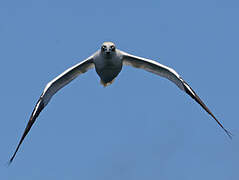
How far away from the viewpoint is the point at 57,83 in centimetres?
2370

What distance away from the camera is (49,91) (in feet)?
77.6

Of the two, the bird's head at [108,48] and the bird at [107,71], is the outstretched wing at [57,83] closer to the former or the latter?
the bird at [107,71]

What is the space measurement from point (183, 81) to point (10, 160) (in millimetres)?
9469

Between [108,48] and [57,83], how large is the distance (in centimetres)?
366

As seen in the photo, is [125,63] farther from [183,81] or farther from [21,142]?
[21,142]

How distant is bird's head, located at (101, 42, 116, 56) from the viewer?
2162 cm

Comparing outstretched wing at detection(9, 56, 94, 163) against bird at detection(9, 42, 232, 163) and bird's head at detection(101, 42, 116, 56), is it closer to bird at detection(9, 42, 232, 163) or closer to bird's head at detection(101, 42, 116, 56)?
bird at detection(9, 42, 232, 163)

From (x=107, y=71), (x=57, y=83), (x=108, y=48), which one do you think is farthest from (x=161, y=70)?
(x=57, y=83)

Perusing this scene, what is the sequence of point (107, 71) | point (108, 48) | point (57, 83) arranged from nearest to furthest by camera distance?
point (108, 48)
point (107, 71)
point (57, 83)

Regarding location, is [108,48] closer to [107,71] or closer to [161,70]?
[107,71]

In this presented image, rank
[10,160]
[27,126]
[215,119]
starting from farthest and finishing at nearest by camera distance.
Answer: [27,126]
[215,119]
[10,160]

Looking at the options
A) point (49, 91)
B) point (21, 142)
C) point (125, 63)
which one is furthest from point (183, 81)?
point (21, 142)

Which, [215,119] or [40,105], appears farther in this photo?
[40,105]

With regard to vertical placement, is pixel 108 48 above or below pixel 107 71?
above
